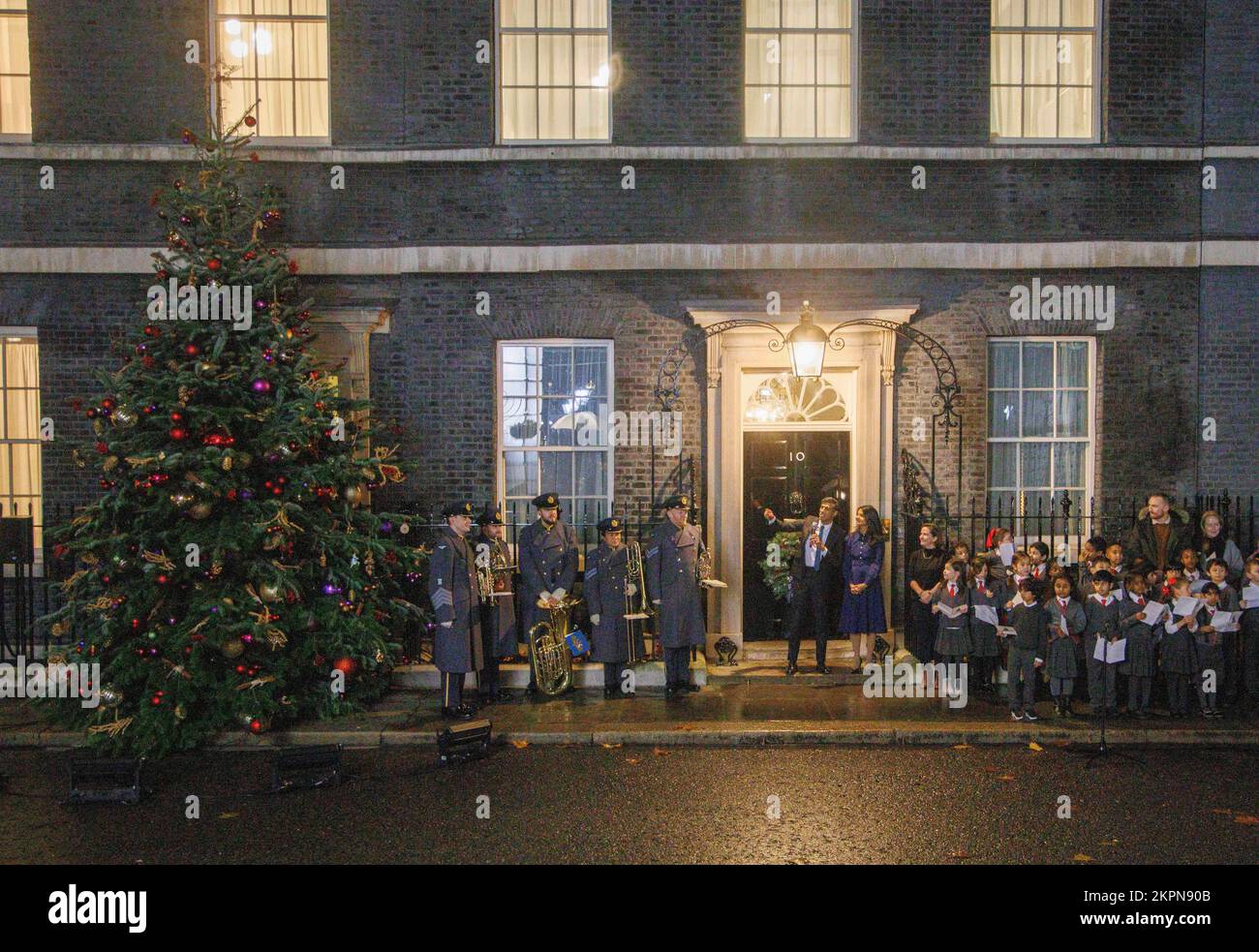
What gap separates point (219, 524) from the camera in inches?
363

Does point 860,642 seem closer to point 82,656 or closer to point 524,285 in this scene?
point 524,285

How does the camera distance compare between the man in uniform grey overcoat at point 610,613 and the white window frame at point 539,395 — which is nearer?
the man in uniform grey overcoat at point 610,613

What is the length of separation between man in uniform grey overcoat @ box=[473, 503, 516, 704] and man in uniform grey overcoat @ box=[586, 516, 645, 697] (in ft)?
2.83

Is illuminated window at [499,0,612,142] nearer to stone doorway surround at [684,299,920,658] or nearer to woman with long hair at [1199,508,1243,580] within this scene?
stone doorway surround at [684,299,920,658]

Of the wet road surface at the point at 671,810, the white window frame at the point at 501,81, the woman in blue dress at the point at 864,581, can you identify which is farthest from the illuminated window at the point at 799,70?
the wet road surface at the point at 671,810

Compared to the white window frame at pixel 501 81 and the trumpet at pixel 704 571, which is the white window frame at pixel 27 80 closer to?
the white window frame at pixel 501 81

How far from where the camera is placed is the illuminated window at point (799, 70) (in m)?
11.9

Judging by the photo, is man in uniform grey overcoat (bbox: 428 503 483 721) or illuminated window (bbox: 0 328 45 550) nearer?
man in uniform grey overcoat (bbox: 428 503 483 721)

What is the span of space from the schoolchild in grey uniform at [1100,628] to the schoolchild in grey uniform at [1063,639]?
4.4 inches

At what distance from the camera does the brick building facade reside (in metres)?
11.7

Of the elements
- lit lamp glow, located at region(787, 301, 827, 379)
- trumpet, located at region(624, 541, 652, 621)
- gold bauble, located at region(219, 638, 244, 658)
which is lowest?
gold bauble, located at region(219, 638, 244, 658)

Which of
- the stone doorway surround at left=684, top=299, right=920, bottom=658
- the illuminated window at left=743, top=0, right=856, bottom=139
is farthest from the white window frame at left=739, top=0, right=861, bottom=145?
the stone doorway surround at left=684, top=299, right=920, bottom=658

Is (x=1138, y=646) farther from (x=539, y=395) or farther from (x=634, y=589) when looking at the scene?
(x=539, y=395)

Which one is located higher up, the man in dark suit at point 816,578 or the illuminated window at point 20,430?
the illuminated window at point 20,430
